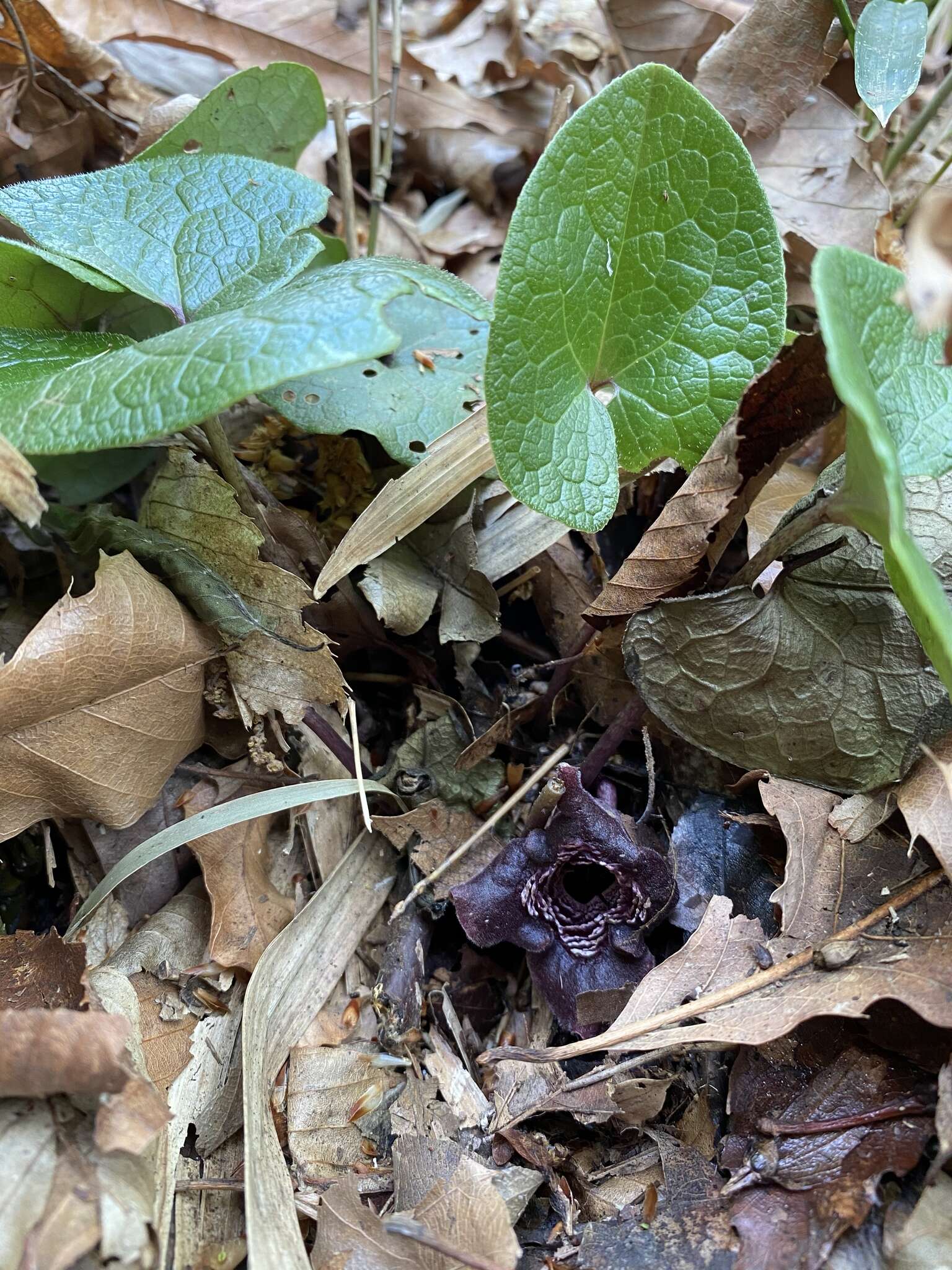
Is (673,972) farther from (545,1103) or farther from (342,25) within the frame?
(342,25)

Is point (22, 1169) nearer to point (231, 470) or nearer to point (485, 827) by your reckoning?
point (485, 827)

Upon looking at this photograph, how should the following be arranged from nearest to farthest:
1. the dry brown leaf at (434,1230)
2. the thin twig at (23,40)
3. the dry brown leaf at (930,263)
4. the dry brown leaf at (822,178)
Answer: the dry brown leaf at (434,1230)
the dry brown leaf at (930,263)
the thin twig at (23,40)
the dry brown leaf at (822,178)

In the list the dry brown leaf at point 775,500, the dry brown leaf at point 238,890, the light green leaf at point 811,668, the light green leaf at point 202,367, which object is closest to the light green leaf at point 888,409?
the light green leaf at point 811,668

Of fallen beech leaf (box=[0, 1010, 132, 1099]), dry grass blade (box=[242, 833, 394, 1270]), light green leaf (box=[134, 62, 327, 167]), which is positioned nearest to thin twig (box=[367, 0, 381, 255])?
light green leaf (box=[134, 62, 327, 167])

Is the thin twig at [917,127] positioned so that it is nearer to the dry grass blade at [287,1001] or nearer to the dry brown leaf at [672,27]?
the dry brown leaf at [672,27]

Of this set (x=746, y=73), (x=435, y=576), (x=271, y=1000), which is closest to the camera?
(x=271, y=1000)

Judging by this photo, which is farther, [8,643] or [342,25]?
[342,25]

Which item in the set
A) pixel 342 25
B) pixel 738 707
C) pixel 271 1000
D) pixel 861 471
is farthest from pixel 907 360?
pixel 342 25

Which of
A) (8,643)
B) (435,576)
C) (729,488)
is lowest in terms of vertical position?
(8,643)
